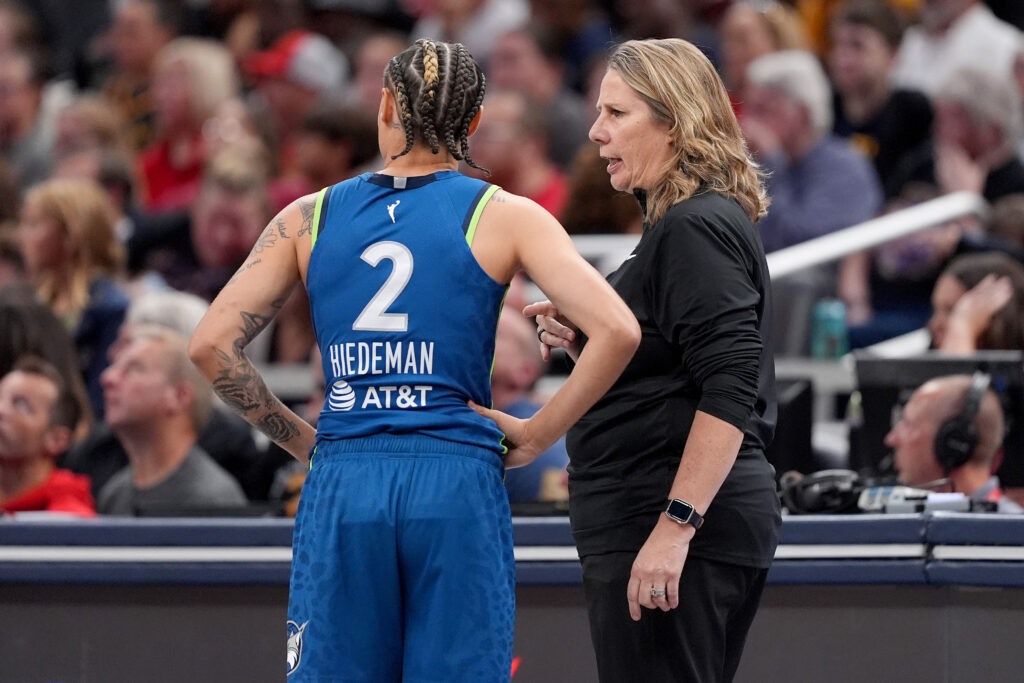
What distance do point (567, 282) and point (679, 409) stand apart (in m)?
0.36

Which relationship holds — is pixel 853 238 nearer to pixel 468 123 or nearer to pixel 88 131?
pixel 468 123

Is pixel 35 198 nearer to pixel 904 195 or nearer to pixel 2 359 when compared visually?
pixel 2 359

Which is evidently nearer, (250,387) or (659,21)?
(250,387)

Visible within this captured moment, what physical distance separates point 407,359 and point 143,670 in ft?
5.68

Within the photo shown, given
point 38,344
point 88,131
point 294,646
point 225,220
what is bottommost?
point 294,646

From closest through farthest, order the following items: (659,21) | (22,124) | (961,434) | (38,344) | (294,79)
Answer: (961,434) < (38,344) < (659,21) < (294,79) < (22,124)

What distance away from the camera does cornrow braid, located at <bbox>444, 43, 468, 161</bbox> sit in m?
2.84

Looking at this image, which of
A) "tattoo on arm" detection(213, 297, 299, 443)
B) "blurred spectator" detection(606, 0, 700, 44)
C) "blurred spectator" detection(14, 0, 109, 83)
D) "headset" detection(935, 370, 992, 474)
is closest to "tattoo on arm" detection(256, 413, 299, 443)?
"tattoo on arm" detection(213, 297, 299, 443)

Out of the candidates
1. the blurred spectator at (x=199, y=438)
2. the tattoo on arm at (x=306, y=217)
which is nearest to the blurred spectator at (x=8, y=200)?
the blurred spectator at (x=199, y=438)

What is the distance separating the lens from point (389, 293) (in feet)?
9.12

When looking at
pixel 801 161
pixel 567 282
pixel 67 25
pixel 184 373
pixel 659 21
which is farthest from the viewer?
pixel 67 25

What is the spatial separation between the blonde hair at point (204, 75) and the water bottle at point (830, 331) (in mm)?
4204

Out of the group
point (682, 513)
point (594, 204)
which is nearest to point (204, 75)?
point (594, 204)

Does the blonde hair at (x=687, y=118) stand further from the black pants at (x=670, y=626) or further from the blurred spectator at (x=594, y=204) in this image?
A: the blurred spectator at (x=594, y=204)
